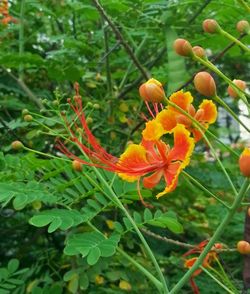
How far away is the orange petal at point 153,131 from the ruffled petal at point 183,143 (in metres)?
0.03

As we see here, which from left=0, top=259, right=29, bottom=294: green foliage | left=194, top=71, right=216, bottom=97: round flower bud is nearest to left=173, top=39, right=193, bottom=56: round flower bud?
left=194, top=71, right=216, bottom=97: round flower bud

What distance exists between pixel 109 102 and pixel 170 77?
568 mm

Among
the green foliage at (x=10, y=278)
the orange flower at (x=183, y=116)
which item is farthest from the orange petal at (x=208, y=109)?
the green foliage at (x=10, y=278)

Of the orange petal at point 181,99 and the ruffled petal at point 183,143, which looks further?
the orange petal at point 181,99

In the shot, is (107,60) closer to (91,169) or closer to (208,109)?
(91,169)

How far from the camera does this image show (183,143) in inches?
48.9

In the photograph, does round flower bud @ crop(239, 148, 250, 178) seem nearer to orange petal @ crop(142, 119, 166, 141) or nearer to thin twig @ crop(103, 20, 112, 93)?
orange petal @ crop(142, 119, 166, 141)

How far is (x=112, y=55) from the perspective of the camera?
8.68ft

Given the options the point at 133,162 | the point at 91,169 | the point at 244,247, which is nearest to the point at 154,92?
the point at 133,162

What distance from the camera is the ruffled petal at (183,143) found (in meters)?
1.22

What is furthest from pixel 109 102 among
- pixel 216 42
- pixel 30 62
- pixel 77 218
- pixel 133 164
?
pixel 133 164

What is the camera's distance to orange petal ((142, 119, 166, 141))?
126 centimetres

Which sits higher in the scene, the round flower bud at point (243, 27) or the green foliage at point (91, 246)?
the round flower bud at point (243, 27)

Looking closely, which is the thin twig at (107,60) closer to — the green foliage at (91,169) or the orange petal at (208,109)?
the green foliage at (91,169)
